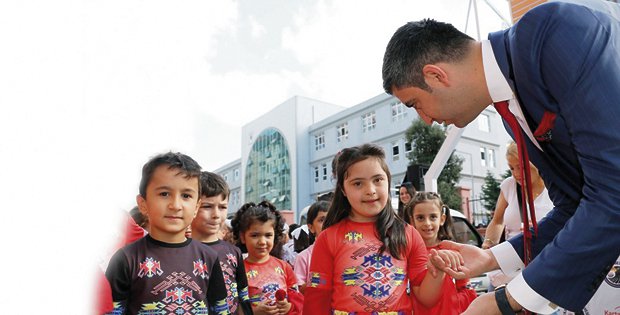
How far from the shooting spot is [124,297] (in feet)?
6.55

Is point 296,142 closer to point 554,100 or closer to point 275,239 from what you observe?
point 275,239

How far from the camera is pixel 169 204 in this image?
2.18 metres

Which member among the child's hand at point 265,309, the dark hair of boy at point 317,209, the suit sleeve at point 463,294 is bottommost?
the child's hand at point 265,309

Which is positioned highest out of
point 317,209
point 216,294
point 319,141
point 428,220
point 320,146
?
point 319,141

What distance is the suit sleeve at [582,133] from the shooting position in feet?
3.76

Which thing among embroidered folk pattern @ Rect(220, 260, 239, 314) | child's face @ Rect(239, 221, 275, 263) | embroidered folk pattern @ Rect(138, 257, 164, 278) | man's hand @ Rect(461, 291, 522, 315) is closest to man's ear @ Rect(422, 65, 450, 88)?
man's hand @ Rect(461, 291, 522, 315)

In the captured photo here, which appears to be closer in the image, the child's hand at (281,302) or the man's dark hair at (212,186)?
the child's hand at (281,302)

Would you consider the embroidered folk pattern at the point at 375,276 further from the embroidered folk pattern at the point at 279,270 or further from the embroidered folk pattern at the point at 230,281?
the embroidered folk pattern at the point at 279,270

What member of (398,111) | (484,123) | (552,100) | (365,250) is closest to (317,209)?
(365,250)

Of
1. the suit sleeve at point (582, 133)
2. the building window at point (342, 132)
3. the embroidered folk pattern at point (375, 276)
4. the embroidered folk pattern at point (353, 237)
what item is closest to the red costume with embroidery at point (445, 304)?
the embroidered folk pattern at point (375, 276)

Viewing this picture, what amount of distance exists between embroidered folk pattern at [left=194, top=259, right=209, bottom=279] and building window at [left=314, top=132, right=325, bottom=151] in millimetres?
33325

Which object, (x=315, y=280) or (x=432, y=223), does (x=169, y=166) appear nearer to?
(x=315, y=280)

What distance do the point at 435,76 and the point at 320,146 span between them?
34347 mm

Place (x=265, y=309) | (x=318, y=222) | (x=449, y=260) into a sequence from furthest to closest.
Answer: (x=318, y=222)
(x=265, y=309)
(x=449, y=260)
